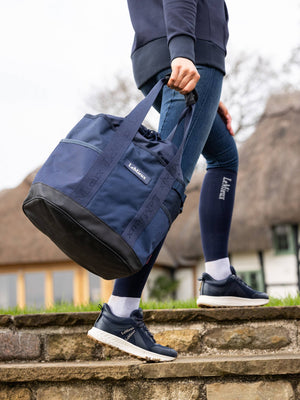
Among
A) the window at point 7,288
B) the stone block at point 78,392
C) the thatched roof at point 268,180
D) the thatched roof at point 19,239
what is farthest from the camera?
the window at point 7,288

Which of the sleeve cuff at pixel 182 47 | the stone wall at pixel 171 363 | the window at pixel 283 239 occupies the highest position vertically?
the window at pixel 283 239

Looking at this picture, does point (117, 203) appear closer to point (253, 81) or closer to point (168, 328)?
point (168, 328)

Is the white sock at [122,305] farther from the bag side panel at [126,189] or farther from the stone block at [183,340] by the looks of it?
the stone block at [183,340]

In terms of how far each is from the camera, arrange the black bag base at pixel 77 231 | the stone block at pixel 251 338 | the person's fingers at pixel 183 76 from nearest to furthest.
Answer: the black bag base at pixel 77 231 < the person's fingers at pixel 183 76 < the stone block at pixel 251 338

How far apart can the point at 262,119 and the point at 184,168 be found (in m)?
11.7

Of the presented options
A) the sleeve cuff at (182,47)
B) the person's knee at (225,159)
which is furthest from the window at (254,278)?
the sleeve cuff at (182,47)

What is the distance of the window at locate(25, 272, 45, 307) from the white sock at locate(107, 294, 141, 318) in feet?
36.5

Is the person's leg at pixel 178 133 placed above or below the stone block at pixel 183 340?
above

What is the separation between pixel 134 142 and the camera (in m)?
1.83

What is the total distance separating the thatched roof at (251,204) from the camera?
11523 millimetres

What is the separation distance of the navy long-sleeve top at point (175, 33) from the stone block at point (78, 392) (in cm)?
122

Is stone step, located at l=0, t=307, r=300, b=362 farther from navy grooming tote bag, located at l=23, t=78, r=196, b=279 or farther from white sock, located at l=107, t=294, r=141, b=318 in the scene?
navy grooming tote bag, located at l=23, t=78, r=196, b=279

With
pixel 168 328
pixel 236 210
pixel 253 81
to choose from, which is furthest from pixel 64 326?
pixel 253 81

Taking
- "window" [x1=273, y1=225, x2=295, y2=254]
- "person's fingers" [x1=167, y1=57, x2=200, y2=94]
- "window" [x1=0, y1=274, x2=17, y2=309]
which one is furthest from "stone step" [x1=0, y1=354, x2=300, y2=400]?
"window" [x1=0, y1=274, x2=17, y2=309]
